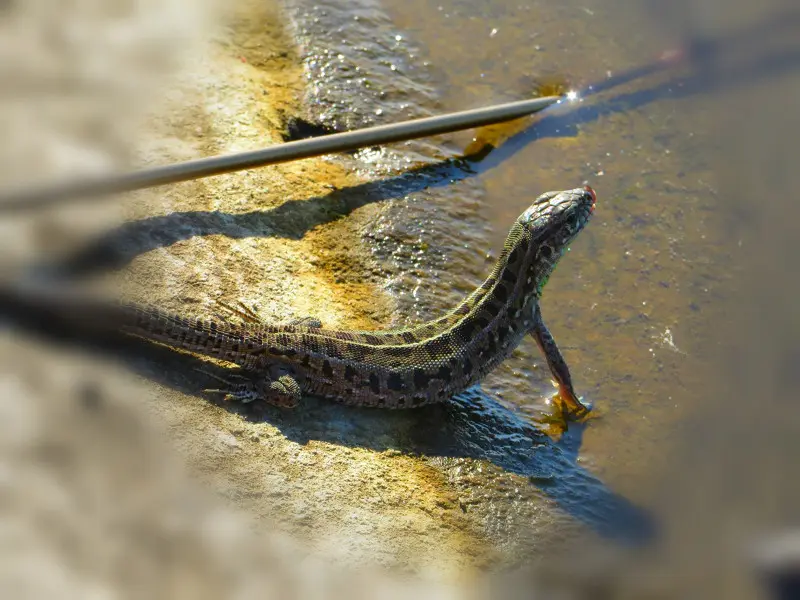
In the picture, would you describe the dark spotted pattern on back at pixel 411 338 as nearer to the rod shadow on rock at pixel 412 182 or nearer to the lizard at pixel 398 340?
the lizard at pixel 398 340

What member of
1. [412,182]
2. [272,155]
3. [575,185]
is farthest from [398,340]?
[575,185]

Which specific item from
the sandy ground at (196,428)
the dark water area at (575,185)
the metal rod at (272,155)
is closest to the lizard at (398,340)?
the sandy ground at (196,428)

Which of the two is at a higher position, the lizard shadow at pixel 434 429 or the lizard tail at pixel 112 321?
the lizard tail at pixel 112 321

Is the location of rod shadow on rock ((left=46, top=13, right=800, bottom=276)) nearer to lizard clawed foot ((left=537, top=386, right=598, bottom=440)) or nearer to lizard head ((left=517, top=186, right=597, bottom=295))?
lizard head ((left=517, top=186, right=597, bottom=295))

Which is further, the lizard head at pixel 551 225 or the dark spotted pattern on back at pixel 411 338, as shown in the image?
the lizard head at pixel 551 225

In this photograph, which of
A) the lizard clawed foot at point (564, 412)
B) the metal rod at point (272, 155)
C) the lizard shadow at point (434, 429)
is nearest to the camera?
the lizard shadow at point (434, 429)

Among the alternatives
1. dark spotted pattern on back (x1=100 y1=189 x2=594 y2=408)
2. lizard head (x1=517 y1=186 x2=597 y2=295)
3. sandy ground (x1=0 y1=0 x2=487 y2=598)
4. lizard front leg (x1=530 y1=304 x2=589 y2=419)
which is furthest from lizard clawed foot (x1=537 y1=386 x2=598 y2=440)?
sandy ground (x1=0 y1=0 x2=487 y2=598)
